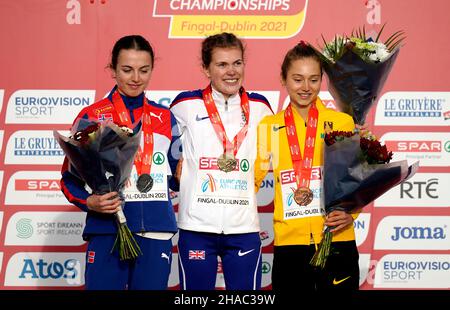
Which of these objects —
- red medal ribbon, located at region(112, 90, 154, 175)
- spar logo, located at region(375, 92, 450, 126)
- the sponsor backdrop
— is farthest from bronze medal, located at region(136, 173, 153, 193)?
spar logo, located at region(375, 92, 450, 126)

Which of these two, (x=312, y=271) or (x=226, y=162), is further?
(x=226, y=162)

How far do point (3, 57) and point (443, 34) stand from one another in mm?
3047

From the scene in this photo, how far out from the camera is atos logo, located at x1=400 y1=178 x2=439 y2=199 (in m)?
5.31

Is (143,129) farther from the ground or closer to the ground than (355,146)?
farther from the ground

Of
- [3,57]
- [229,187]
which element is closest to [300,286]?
[229,187]

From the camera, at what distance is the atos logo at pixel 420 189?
5312 millimetres

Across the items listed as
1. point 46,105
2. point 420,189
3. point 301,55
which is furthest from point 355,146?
point 46,105

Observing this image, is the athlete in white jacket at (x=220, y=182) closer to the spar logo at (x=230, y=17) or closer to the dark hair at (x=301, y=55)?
the dark hair at (x=301, y=55)

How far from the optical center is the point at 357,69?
3.86 metres

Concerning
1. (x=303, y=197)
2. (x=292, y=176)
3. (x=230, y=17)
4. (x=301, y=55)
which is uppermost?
(x=230, y=17)

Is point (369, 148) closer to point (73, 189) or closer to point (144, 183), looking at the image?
point (144, 183)

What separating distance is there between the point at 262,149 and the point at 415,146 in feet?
5.94

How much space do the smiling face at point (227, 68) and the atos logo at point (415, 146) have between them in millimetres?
1753
